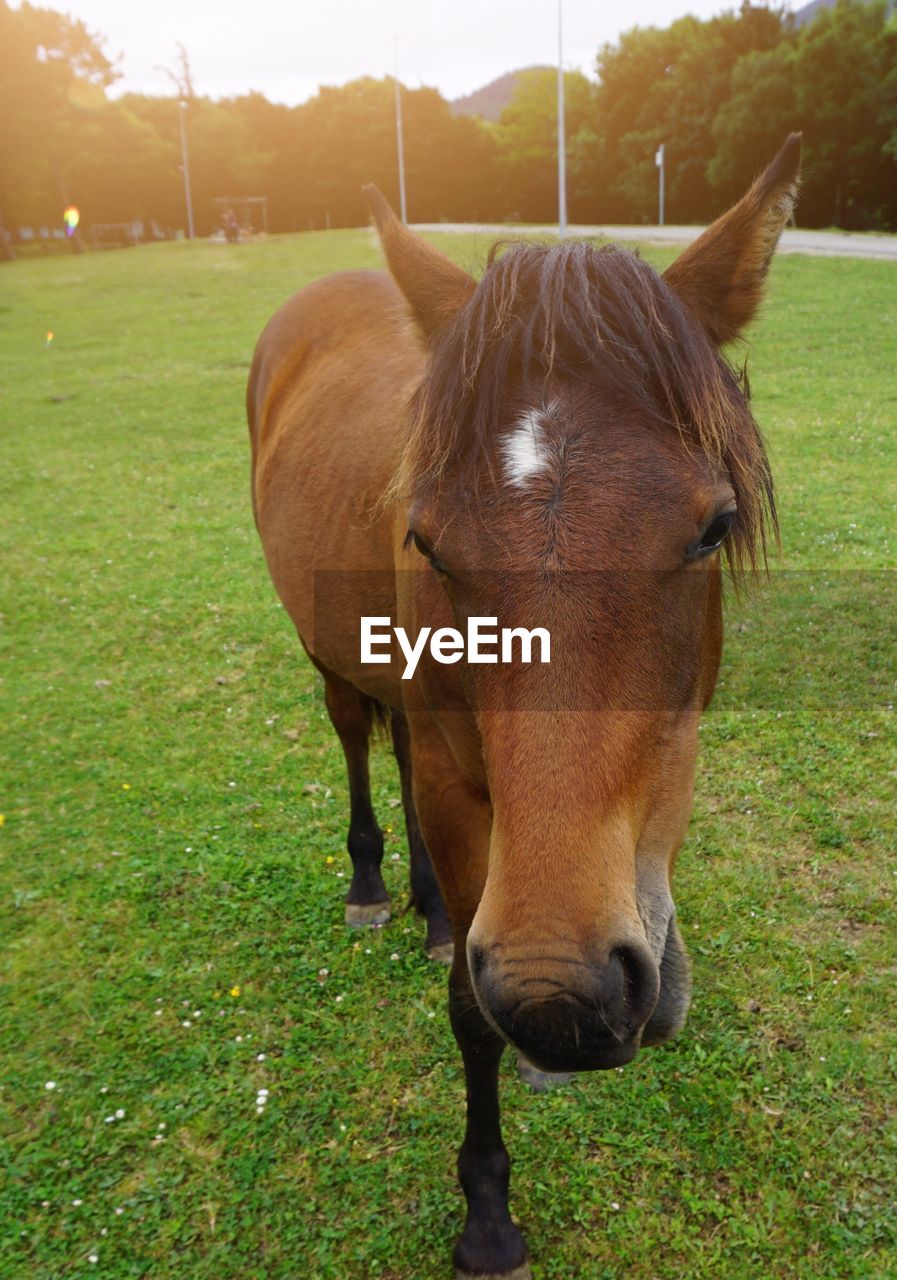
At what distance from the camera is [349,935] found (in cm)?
409

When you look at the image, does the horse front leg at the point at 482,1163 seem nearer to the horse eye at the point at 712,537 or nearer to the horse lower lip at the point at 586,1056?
the horse lower lip at the point at 586,1056

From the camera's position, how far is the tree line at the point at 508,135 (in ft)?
128

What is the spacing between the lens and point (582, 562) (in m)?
1.68

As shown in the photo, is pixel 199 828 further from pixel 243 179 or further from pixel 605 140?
pixel 243 179

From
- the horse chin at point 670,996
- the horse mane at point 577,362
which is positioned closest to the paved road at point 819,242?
the horse mane at point 577,362

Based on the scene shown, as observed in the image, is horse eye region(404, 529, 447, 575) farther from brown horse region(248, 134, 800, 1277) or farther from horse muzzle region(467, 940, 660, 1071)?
horse muzzle region(467, 940, 660, 1071)

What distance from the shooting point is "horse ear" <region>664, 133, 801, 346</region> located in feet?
6.47

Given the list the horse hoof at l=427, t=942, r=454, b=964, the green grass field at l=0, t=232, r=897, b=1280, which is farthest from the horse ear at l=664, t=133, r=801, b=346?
the horse hoof at l=427, t=942, r=454, b=964

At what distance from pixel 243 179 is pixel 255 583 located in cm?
7064

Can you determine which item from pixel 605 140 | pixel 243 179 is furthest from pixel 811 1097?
pixel 243 179

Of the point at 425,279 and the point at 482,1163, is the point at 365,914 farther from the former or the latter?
the point at 425,279

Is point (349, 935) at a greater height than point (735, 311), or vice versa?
point (735, 311)

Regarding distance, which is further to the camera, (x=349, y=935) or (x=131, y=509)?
(x=131, y=509)

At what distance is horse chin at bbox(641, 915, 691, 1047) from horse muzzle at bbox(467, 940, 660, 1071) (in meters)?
0.40
